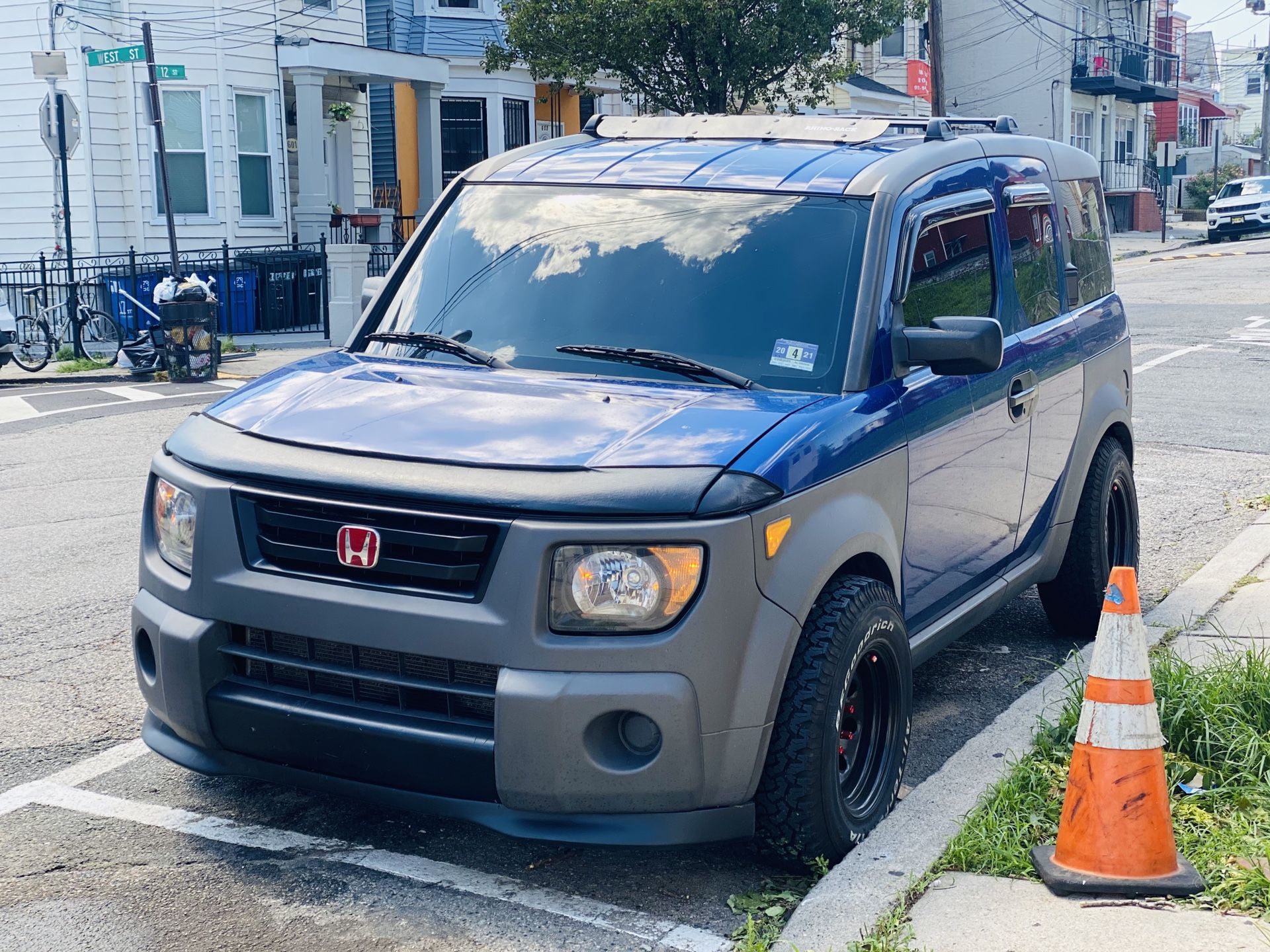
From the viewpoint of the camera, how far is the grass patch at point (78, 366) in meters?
17.5

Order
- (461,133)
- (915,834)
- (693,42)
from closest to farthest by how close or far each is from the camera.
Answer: (915,834)
(693,42)
(461,133)

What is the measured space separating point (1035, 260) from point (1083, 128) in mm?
50858

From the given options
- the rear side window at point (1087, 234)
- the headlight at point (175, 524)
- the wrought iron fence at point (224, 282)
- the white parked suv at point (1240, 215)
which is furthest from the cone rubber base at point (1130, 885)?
the white parked suv at point (1240, 215)

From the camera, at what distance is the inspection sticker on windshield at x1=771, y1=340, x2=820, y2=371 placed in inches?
169

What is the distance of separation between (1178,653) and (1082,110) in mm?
51070

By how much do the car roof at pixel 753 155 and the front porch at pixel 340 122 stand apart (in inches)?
713

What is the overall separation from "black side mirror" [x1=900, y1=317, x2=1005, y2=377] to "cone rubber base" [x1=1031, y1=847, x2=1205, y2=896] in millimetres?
1458

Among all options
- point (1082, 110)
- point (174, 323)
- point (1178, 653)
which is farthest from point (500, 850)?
point (1082, 110)

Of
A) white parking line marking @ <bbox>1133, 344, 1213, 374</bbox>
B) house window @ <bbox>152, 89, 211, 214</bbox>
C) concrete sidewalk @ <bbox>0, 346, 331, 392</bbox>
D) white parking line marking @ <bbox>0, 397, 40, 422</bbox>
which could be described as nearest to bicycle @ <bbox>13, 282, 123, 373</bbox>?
concrete sidewalk @ <bbox>0, 346, 331, 392</bbox>

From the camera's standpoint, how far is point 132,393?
15398 millimetres

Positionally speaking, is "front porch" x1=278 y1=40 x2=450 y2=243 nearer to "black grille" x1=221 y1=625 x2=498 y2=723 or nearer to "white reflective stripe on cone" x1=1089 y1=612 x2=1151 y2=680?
"black grille" x1=221 y1=625 x2=498 y2=723

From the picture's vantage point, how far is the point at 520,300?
4.68m

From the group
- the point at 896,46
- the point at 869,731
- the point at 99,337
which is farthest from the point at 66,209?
the point at 896,46

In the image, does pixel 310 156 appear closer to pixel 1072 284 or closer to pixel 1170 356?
pixel 1170 356
